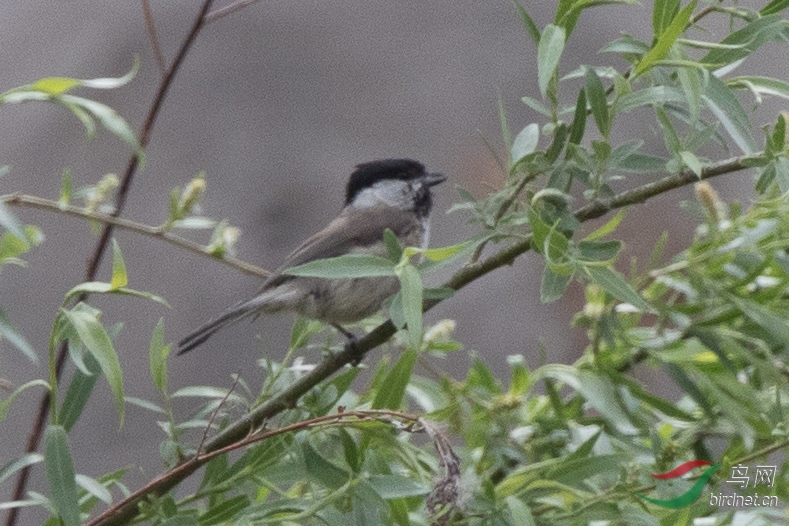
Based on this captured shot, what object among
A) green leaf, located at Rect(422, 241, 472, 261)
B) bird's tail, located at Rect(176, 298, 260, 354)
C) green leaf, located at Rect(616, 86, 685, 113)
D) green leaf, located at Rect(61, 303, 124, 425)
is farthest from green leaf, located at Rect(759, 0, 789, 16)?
bird's tail, located at Rect(176, 298, 260, 354)

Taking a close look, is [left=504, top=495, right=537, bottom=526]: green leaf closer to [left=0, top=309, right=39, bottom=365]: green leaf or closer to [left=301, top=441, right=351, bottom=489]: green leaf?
[left=301, top=441, right=351, bottom=489]: green leaf

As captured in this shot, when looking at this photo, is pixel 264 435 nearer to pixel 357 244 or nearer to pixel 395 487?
pixel 395 487

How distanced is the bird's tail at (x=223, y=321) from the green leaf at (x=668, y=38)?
1.13m

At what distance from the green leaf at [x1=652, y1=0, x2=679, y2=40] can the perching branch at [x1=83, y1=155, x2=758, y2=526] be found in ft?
0.52

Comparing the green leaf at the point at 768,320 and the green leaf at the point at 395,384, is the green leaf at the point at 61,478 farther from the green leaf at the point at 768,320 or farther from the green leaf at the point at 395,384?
the green leaf at the point at 768,320

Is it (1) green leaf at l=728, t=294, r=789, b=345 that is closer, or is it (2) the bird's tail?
(1) green leaf at l=728, t=294, r=789, b=345

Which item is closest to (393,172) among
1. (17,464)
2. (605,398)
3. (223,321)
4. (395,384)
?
(223,321)

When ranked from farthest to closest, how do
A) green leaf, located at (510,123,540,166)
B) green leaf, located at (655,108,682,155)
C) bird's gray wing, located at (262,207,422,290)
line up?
bird's gray wing, located at (262,207,422,290) → green leaf, located at (510,123,540,166) → green leaf, located at (655,108,682,155)

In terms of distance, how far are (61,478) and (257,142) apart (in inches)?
113

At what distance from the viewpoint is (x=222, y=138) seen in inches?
149

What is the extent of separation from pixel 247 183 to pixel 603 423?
7.86 feet

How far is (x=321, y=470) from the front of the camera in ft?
3.65

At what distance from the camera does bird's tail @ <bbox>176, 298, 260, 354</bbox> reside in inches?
81.3

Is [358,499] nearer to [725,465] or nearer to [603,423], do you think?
[725,465]
